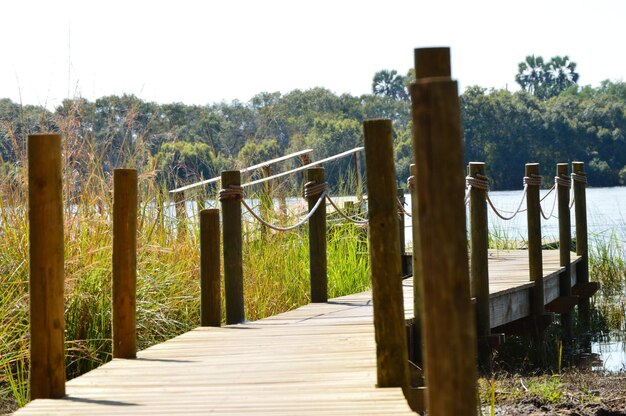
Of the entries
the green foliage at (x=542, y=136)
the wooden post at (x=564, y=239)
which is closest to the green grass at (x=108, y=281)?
the wooden post at (x=564, y=239)

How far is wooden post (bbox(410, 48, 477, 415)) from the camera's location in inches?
90.7

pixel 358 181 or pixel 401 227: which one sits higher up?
pixel 358 181

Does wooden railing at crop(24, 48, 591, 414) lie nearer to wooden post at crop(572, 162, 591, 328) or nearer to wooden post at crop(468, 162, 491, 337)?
wooden post at crop(468, 162, 491, 337)

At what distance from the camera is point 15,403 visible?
5.46 meters

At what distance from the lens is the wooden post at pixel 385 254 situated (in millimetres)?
3900

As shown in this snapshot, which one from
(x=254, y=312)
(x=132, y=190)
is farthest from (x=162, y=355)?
(x=254, y=312)

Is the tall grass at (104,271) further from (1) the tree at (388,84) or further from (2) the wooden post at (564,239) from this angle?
(1) the tree at (388,84)

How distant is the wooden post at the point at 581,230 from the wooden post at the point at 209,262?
554 cm

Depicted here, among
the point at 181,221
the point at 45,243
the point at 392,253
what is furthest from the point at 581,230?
the point at 45,243

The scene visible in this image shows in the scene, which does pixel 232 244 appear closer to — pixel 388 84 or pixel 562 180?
pixel 562 180

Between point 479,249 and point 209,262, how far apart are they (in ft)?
7.11

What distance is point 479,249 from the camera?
7.16 meters

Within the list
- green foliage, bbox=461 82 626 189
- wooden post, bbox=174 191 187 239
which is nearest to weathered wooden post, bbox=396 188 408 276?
wooden post, bbox=174 191 187 239

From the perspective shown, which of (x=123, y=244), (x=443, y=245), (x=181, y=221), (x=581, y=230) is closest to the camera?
(x=443, y=245)
